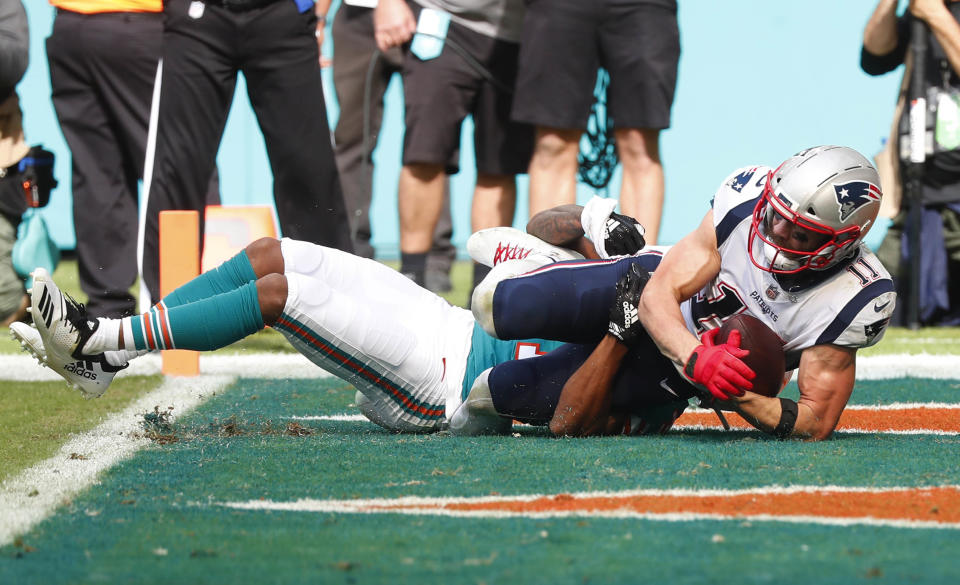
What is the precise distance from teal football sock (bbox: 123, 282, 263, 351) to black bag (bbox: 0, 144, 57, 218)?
354cm

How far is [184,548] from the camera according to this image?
238 centimetres

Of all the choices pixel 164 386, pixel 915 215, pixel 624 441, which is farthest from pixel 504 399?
pixel 915 215

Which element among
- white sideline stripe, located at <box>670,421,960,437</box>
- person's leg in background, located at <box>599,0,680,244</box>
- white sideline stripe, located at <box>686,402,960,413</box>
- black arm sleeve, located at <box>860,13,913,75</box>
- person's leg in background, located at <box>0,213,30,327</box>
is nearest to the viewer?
white sideline stripe, located at <box>670,421,960,437</box>

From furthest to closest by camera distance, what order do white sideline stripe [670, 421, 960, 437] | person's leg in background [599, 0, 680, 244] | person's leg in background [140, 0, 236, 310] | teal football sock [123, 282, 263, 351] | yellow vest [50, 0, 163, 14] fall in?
yellow vest [50, 0, 163, 14], person's leg in background [599, 0, 680, 244], person's leg in background [140, 0, 236, 310], white sideline stripe [670, 421, 960, 437], teal football sock [123, 282, 263, 351]

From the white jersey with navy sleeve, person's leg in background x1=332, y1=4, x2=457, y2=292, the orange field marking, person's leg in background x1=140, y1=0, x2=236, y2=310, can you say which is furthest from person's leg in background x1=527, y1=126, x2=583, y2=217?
the white jersey with navy sleeve

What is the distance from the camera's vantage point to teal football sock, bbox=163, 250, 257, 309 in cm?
376

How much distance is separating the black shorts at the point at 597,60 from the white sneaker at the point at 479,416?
7.68 feet

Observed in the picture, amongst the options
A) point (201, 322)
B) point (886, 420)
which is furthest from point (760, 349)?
point (201, 322)

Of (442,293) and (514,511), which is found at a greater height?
(514,511)

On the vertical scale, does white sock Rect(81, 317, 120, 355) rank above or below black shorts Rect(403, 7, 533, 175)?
below

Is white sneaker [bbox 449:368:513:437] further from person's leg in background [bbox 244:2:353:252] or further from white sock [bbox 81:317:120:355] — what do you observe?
person's leg in background [bbox 244:2:353:252]

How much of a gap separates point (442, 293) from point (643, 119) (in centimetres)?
260

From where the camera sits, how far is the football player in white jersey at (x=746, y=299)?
342cm

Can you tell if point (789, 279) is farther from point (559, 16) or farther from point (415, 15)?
point (415, 15)
